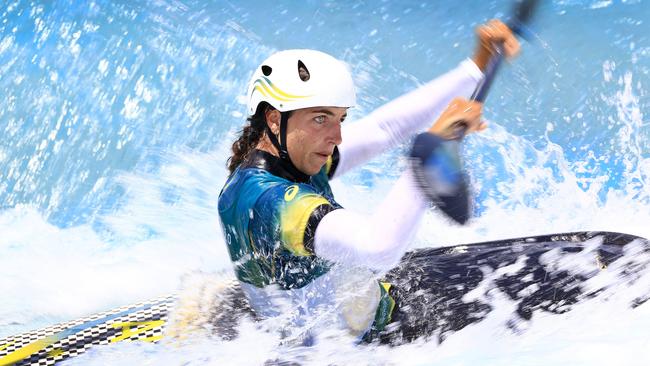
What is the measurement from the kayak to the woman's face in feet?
1.78

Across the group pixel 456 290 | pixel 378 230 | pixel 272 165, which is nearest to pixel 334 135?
pixel 272 165

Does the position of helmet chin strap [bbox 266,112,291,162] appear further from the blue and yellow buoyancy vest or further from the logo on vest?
the logo on vest

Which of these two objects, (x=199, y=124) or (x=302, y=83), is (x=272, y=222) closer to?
(x=302, y=83)

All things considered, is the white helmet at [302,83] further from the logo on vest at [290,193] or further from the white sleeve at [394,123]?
the white sleeve at [394,123]

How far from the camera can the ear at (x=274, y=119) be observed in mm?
2117

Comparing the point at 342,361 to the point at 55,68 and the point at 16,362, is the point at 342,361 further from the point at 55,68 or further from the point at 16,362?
the point at 55,68

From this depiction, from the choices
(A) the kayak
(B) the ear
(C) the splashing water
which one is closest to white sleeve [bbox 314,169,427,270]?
(B) the ear

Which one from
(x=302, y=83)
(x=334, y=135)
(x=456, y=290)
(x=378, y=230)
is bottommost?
(x=456, y=290)

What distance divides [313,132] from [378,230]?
1.63 feet

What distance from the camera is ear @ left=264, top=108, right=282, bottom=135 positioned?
83.4 inches

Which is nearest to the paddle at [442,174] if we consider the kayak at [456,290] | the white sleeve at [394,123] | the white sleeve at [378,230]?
the white sleeve at [378,230]

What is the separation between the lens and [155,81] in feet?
27.3

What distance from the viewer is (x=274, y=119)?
213cm

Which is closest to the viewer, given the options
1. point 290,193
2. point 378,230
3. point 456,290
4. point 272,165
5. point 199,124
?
point 378,230
